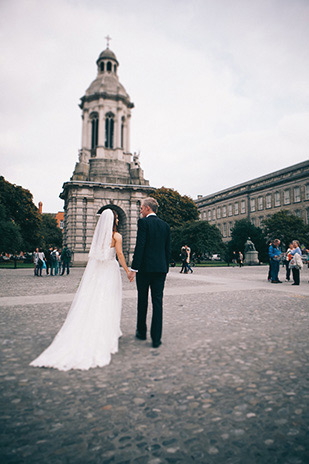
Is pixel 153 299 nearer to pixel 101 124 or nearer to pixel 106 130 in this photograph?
pixel 101 124

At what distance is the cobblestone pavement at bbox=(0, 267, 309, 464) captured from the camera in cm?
213

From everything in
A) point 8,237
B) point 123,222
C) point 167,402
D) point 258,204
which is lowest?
point 167,402

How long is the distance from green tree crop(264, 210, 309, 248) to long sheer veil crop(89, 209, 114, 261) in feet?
164

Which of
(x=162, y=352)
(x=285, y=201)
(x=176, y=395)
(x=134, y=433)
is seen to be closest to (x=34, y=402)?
(x=134, y=433)

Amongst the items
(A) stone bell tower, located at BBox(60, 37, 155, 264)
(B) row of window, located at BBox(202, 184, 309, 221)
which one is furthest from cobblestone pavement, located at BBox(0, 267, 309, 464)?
(B) row of window, located at BBox(202, 184, 309, 221)

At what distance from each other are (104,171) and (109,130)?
5.40m

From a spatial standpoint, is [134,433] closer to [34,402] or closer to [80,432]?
[80,432]

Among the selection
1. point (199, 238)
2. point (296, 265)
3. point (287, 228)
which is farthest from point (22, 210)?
point (296, 265)

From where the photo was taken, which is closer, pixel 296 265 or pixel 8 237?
pixel 296 265

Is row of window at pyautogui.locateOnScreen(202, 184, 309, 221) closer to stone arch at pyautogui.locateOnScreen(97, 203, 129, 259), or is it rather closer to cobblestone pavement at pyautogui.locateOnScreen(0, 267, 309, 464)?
stone arch at pyautogui.locateOnScreen(97, 203, 129, 259)

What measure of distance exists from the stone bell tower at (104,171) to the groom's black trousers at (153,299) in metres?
27.8

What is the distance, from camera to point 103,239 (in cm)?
490

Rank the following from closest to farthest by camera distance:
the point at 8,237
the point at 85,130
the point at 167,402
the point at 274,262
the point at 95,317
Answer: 1. the point at 167,402
2. the point at 95,317
3. the point at 274,262
4. the point at 8,237
5. the point at 85,130

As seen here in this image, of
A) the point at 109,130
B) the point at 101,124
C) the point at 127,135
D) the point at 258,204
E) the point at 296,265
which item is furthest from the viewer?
the point at 258,204
